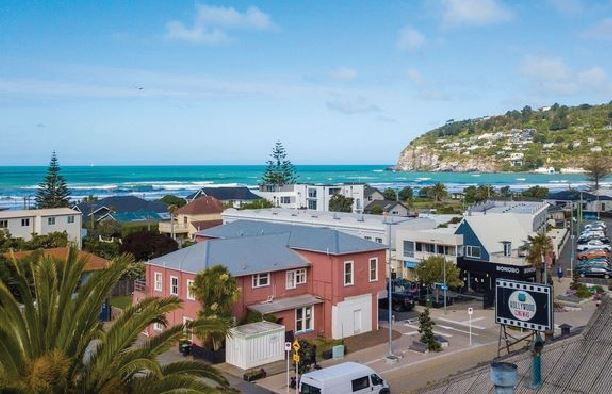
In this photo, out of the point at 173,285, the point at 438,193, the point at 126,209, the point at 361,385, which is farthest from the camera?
the point at 438,193

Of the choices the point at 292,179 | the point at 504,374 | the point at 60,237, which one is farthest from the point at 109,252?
the point at 292,179

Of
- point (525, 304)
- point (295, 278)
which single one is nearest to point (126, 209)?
point (295, 278)

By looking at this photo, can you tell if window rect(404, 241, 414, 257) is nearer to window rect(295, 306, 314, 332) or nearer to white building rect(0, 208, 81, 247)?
window rect(295, 306, 314, 332)

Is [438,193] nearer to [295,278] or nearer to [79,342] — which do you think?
[295,278]

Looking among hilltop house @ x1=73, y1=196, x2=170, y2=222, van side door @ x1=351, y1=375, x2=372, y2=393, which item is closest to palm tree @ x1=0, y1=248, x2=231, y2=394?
van side door @ x1=351, y1=375, x2=372, y2=393

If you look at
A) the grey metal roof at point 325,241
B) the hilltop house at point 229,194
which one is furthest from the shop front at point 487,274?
the hilltop house at point 229,194

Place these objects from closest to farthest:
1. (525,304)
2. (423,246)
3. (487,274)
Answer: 1. (525,304)
2. (487,274)
3. (423,246)
